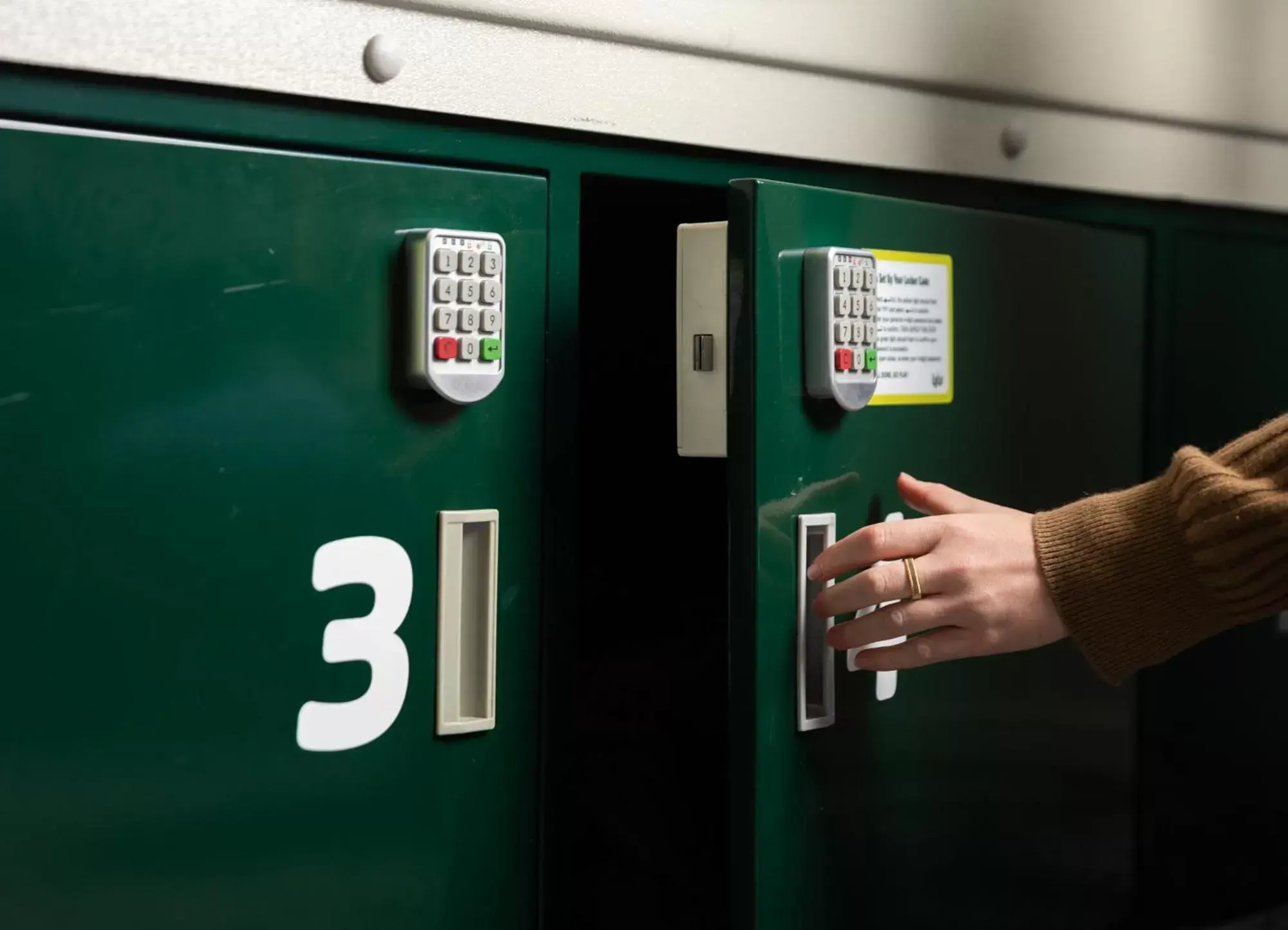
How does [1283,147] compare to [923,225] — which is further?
[1283,147]

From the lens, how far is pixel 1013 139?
1.69 meters

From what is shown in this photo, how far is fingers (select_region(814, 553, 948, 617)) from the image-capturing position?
117 centimetres

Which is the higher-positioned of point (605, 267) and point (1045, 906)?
point (605, 267)

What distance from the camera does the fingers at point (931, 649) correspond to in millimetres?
1202

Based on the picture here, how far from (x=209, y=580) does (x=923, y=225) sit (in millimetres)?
830

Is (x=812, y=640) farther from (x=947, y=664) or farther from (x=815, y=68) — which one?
(x=815, y=68)

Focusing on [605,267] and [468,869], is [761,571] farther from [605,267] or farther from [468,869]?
[605,267]

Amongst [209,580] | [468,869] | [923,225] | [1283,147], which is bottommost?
[468,869]

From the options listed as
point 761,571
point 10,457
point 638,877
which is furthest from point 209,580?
point 638,877

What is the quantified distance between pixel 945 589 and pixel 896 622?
54 mm

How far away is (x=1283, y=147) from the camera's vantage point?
2.02 m

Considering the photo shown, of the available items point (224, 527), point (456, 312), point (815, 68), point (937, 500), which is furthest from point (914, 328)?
point (224, 527)

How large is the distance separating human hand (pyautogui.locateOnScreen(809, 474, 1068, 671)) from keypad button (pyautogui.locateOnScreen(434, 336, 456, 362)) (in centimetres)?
39

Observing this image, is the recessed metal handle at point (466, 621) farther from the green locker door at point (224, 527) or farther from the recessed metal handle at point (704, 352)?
the recessed metal handle at point (704, 352)
